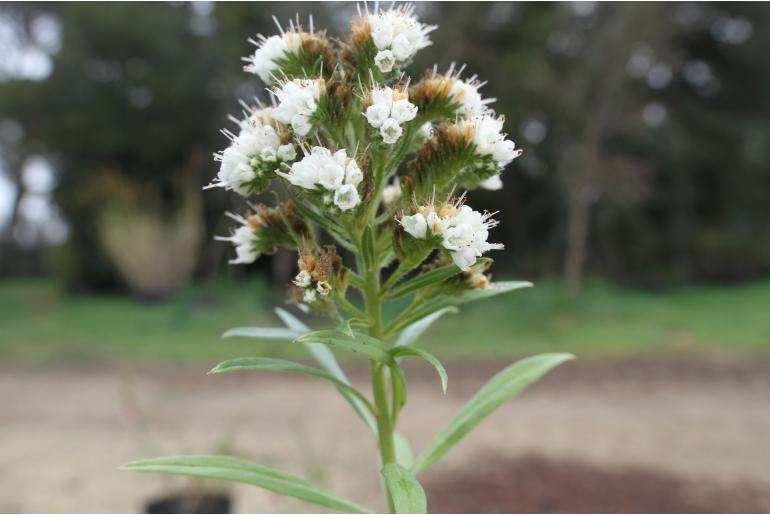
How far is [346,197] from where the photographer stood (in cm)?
138

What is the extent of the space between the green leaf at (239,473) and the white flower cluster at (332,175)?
2.31ft

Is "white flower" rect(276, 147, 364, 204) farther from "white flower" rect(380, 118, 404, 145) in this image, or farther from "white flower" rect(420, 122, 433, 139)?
"white flower" rect(420, 122, 433, 139)

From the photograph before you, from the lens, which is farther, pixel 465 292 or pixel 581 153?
pixel 581 153

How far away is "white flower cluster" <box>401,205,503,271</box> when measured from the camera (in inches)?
54.4

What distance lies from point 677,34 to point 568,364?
359 inches

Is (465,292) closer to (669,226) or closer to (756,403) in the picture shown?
(756,403)

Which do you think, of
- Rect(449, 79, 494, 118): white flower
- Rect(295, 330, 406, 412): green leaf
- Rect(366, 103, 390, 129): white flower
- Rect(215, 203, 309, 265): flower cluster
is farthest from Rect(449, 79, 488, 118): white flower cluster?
Rect(295, 330, 406, 412): green leaf

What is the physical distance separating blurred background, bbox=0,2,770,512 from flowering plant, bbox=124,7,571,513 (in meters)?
1.80

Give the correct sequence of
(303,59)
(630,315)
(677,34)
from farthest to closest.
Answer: (677,34) → (630,315) → (303,59)

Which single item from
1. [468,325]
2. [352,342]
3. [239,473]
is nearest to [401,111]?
[352,342]

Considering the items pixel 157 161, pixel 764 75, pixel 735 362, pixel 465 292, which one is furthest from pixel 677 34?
pixel 465 292

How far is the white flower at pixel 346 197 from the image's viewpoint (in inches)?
53.8

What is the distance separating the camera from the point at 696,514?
326cm

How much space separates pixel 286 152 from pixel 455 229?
417 millimetres
